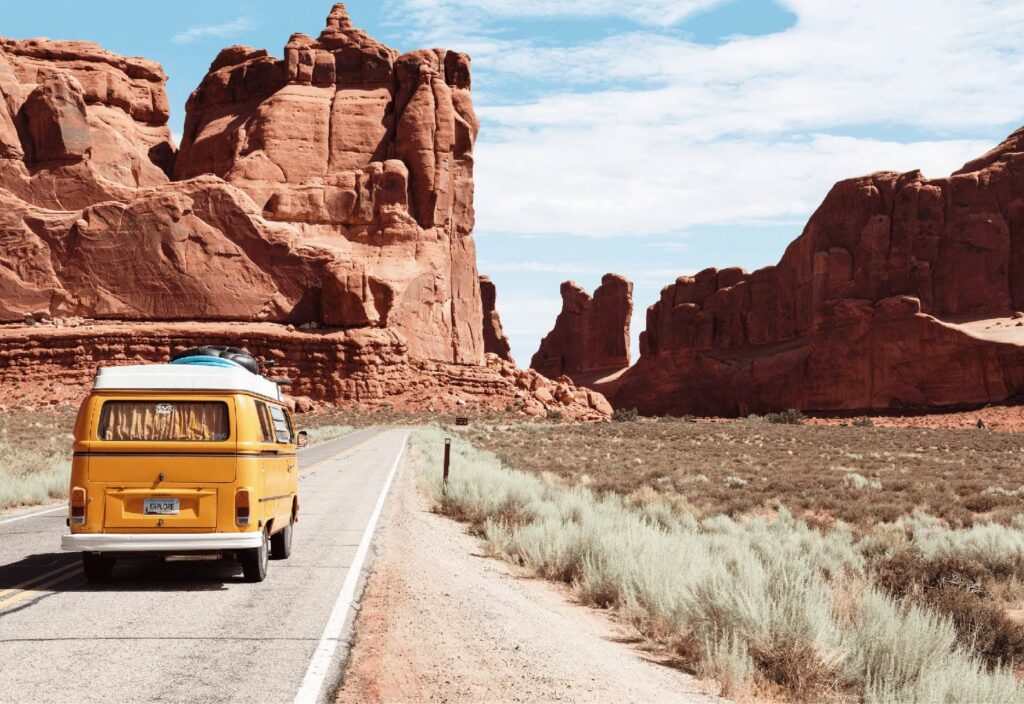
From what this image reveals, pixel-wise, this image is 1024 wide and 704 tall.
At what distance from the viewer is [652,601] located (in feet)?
28.9

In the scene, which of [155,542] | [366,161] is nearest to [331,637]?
[155,542]

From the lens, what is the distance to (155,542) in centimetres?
941

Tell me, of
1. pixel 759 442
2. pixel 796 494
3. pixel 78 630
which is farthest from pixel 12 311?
pixel 78 630

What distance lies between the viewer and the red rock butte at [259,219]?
7444cm

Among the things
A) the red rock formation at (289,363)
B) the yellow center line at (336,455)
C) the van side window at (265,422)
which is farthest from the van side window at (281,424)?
the red rock formation at (289,363)

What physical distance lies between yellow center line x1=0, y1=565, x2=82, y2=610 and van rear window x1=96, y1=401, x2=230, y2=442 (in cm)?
156

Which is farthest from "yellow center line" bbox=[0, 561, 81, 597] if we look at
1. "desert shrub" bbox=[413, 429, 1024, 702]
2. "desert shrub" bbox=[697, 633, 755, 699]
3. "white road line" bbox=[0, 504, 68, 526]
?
"desert shrub" bbox=[697, 633, 755, 699]

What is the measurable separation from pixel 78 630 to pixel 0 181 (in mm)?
81144

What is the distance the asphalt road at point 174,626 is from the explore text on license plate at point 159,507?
0.78m

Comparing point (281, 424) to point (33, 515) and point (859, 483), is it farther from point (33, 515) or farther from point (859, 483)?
point (859, 483)

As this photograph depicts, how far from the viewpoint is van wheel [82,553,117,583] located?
9812mm

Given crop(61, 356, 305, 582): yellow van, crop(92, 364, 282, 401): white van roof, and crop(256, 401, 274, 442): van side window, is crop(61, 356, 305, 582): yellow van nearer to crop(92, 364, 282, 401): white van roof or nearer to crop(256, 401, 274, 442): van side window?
crop(92, 364, 282, 401): white van roof

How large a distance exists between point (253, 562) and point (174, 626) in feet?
6.61

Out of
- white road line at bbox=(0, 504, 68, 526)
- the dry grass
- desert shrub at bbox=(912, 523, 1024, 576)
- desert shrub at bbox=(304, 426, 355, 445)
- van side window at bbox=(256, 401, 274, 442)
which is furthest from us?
desert shrub at bbox=(304, 426, 355, 445)
